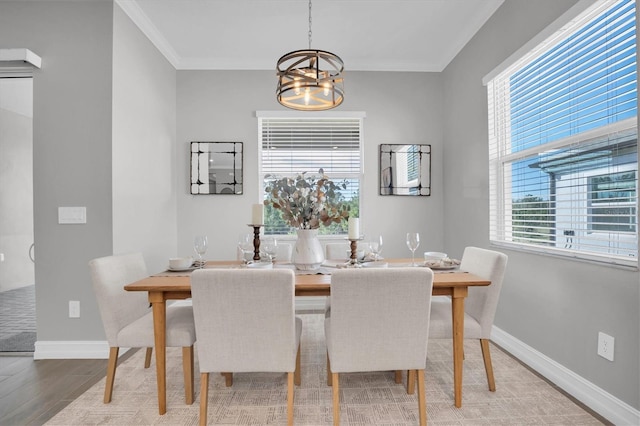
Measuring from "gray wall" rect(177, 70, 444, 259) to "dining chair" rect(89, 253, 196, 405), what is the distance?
5.76 ft

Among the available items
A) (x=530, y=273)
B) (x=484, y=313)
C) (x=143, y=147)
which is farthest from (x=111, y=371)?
(x=530, y=273)

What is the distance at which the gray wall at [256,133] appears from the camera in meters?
3.68

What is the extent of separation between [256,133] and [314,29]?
125cm

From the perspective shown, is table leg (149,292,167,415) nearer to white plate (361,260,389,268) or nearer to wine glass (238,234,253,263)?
wine glass (238,234,253,263)

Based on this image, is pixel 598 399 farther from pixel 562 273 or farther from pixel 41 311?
pixel 41 311

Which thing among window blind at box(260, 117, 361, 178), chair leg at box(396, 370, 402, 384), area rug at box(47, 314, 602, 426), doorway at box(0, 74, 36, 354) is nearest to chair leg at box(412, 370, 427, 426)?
area rug at box(47, 314, 602, 426)

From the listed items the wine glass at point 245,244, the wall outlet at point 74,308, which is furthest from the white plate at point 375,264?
the wall outlet at point 74,308

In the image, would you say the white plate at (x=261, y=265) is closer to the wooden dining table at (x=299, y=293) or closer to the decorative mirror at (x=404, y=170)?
the wooden dining table at (x=299, y=293)

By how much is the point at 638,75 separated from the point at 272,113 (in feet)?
9.81

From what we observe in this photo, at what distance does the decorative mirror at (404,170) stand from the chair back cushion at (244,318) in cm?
252

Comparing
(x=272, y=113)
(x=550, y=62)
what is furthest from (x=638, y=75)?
(x=272, y=113)

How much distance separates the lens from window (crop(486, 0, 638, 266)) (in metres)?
1.64

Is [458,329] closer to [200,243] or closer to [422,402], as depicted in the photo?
[422,402]

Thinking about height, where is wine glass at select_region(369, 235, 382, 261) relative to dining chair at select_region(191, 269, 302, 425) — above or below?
above
